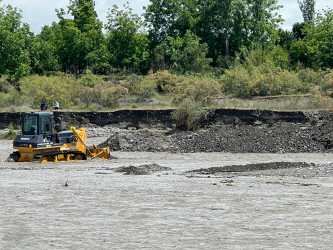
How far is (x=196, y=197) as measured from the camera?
21.5 m

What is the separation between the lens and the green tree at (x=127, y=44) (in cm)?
7762

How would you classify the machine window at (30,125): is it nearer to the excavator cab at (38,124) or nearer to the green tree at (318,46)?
the excavator cab at (38,124)

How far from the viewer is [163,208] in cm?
1944

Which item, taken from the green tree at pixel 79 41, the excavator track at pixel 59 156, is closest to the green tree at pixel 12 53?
the green tree at pixel 79 41

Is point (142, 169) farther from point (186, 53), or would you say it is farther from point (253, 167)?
point (186, 53)

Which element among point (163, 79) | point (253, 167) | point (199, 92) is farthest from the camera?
point (163, 79)

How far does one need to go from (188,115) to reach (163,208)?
28.1 metres

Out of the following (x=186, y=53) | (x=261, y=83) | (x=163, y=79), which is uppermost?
(x=186, y=53)

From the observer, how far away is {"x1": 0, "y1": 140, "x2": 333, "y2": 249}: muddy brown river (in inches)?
590

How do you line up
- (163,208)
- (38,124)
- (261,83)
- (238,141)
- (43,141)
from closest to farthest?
(163,208) < (38,124) < (43,141) < (238,141) < (261,83)

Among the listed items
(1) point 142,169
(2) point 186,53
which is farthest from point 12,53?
(1) point 142,169

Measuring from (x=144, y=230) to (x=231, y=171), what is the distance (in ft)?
45.0

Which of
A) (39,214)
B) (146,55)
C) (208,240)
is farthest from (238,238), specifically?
(146,55)

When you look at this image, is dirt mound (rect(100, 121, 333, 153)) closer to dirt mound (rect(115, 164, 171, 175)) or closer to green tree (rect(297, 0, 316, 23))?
dirt mound (rect(115, 164, 171, 175))
